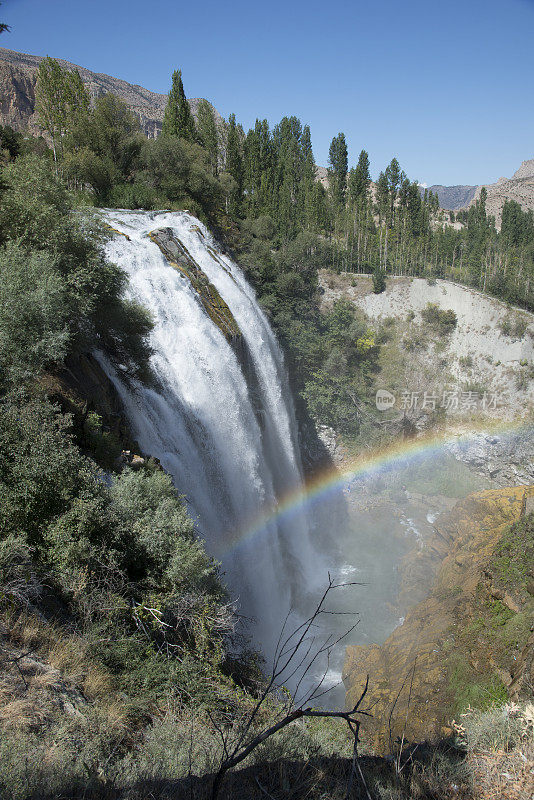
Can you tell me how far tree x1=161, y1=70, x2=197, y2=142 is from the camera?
35.4 m

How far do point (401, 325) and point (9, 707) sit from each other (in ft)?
118

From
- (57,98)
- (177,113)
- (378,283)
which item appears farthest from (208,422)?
(57,98)

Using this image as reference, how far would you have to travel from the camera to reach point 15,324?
7.84m

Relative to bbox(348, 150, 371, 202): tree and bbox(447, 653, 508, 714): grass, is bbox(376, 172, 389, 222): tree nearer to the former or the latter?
bbox(348, 150, 371, 202): tree

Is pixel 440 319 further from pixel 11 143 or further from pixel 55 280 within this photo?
pixel 55 280

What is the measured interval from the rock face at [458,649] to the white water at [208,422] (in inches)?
158

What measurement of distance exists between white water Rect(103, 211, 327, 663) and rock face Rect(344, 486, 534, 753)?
13.2ft

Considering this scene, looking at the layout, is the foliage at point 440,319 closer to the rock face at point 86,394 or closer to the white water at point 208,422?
the white water at point 208,422

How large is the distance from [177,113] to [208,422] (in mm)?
33197

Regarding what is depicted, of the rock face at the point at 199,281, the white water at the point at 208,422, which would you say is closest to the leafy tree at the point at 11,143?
the white water at the point at 208,422

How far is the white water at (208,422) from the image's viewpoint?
12.0 metres

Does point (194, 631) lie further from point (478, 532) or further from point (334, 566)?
point (334, 566)

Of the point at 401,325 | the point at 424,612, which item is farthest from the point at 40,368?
the point at 401,325

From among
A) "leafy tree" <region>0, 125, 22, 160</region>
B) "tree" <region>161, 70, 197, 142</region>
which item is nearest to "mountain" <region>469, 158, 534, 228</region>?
"tree" <region>161, 70, 197, 142</region>
